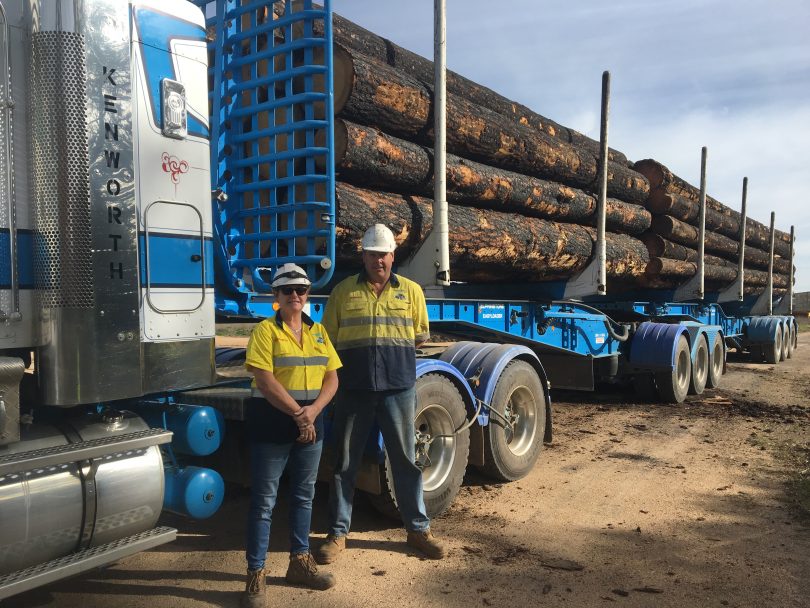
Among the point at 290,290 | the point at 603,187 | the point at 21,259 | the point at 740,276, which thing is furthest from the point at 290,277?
the point at 740,276

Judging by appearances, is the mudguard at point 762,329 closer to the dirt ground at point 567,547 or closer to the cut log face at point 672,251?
the cut log face at point 672,251

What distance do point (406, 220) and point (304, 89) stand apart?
56.1 inches

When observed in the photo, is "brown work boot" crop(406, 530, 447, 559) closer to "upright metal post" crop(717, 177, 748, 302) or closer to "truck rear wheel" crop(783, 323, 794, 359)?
"upright metal post" crop(717, 177, 748, 302)

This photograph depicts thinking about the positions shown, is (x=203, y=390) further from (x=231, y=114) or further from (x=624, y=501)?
(x=624, y=501)

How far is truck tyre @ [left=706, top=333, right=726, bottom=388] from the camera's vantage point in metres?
11.4

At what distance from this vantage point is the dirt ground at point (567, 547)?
137 inches

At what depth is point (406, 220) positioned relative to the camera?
5.29 meters

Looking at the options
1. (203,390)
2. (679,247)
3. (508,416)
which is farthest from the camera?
(679,247)

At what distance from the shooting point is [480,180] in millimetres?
6305

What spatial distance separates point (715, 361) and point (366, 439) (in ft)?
31.1

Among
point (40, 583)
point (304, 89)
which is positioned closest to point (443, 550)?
point (40, 583)

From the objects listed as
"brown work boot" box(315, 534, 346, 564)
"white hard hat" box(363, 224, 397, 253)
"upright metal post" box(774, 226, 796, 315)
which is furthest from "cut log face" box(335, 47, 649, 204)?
"upright metal post" box(774, 226, 796, 315)

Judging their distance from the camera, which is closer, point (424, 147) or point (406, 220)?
point (406, 220)

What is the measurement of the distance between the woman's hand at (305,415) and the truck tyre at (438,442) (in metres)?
1.26
